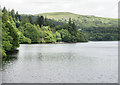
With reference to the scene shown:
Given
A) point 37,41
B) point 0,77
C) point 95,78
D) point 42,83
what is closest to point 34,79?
point 42,83

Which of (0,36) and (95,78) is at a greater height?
(0,36)

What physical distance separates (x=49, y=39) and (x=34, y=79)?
168m

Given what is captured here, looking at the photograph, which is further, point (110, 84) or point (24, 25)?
point (24, 25)

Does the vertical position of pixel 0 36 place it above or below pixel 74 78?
above

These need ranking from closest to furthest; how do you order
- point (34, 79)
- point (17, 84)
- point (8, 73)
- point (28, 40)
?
point (17, 84)
point (34, 79)
point (8, 73)
point (28, 40)

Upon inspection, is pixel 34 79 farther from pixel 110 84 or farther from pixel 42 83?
pixel 110 84

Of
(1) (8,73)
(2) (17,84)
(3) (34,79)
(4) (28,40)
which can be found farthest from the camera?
(4) (28,40)

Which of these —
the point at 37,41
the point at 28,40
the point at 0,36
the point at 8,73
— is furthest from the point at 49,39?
the point at 8,73

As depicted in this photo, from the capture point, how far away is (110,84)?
95.1 ft

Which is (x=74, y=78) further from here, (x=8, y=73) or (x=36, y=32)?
(x=36, y=32)

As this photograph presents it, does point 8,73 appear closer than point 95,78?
No

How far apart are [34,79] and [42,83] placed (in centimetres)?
293

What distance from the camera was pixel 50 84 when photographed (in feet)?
93.7

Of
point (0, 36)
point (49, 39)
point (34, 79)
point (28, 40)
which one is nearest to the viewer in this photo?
point (34, 79)
